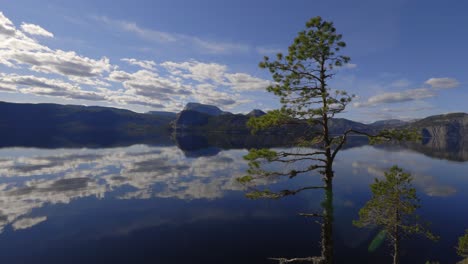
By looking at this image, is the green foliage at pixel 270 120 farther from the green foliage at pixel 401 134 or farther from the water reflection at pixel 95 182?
the water reflection at pixel 95 182

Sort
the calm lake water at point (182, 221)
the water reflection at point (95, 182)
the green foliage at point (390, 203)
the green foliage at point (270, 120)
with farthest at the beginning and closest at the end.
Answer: the water reflection at point (95, 182)
the calm lake water at point (182, 221)
the green foliage at point (390, 203)
the green foliage at point (270, 120)

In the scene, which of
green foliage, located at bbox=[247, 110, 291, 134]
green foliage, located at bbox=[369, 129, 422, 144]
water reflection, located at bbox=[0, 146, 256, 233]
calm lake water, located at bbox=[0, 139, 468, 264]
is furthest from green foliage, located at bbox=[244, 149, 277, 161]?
water reflection, located at bbox=[0, 146, 256, 233]

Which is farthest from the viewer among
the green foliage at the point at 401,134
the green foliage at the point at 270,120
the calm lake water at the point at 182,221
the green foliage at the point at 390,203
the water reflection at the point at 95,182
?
the water reflection at the point at 95,182

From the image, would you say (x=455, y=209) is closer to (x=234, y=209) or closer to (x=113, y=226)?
(x=234, y=209)

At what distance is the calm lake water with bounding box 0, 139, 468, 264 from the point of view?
131ft

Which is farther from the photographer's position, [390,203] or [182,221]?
[182,221]

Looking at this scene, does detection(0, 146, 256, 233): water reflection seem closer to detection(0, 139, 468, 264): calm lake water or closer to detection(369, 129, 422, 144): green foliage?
detection(0, 139, 468, 264): calm lake water

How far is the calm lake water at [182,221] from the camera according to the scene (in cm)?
3984

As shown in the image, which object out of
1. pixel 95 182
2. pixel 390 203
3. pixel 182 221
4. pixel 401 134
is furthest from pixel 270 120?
pixel 95 182

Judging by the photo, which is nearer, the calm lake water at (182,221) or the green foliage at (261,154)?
the green foliage at (261,154)

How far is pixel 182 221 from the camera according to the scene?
51.8 meters

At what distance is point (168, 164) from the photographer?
4673 inches

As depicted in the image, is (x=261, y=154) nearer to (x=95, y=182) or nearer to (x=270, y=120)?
(x=270, y=120)

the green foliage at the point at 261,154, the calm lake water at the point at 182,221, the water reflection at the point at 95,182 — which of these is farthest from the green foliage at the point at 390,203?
the water reflection at the point at 95,182
